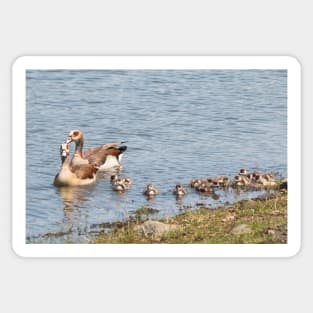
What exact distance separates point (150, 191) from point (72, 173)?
953mm

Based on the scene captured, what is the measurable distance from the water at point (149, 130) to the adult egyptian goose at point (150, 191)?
→ 0.06 metres

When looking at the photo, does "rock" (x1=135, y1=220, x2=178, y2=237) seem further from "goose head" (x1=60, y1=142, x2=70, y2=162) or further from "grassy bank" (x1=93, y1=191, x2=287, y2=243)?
"goose head" (x1=60, y1=142, x2=70, y2=162)

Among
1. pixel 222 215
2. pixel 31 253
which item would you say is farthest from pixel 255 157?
pixel 31 253

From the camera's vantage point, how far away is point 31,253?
28031 mm

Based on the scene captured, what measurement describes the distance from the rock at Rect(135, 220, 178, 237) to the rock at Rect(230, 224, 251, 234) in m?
0.56

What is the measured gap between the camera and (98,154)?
29.6 meters

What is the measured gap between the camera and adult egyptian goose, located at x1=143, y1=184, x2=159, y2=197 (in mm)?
28906

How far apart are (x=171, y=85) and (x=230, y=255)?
1730mm

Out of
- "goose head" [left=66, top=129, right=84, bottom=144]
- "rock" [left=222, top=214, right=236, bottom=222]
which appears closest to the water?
"goose head" [left=66, top=129, right=84, bottom=144]

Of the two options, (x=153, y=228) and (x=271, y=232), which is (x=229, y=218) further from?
(x=153, y=228)

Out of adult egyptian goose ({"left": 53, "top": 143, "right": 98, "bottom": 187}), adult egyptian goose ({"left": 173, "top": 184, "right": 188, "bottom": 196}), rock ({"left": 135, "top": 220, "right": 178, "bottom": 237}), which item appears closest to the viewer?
rock ({"left": 135, "top": 220, "right": 178, "bottom": 237})

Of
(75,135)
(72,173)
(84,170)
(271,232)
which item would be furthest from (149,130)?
(271,232)

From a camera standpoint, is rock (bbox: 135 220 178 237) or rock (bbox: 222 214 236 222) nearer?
rock (bbox: 135 220 178 237)

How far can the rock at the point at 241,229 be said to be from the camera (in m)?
28.3
